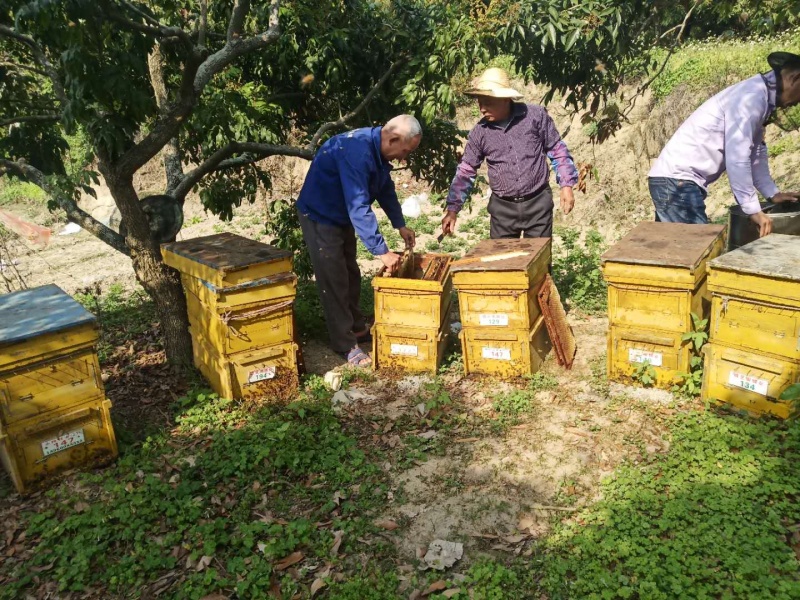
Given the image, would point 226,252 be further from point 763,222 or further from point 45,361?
point 763,222

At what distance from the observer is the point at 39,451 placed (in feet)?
13.6

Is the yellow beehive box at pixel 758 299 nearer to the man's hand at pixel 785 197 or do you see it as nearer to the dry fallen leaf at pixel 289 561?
the man's hand at pixel 785 197

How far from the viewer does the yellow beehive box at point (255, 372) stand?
194 inches

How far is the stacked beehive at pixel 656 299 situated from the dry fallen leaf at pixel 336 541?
255cm

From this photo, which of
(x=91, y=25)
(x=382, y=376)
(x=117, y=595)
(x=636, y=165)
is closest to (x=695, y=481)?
(x=382, y=376)

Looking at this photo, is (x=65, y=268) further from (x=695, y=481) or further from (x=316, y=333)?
(x=695, y=481)

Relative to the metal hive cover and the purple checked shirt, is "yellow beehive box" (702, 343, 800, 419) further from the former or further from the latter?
the metal hive cover

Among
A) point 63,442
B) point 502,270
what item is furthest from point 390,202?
point 63,442

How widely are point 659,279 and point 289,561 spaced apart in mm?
3086

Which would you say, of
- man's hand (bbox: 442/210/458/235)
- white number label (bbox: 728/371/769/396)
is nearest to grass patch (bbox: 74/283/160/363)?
man's hand (bbox: 442/210/458/235)

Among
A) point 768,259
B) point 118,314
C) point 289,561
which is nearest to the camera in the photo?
point 289,561

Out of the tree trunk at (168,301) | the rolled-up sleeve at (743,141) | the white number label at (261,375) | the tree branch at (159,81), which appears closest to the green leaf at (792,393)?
the rolled-up sleeve at (743,141)

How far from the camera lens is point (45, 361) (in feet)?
13.1

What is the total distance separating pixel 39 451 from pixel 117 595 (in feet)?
4.51
